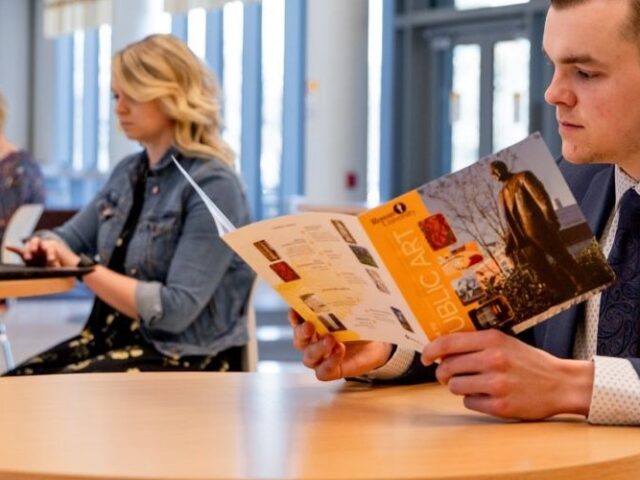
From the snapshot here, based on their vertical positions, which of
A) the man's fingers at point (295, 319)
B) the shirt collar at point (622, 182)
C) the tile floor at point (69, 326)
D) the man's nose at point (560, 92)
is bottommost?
the tile floor at point (69, 326)

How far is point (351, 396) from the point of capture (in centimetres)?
187

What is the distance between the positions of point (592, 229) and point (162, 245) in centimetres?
178

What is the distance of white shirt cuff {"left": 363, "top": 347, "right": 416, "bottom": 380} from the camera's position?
197 centimetres

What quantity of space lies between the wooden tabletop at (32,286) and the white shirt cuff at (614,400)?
2119 millimetres

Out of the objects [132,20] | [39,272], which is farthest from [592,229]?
[132,20]

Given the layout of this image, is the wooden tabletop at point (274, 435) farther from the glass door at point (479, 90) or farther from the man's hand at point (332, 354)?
the glass door at point (479, 90)

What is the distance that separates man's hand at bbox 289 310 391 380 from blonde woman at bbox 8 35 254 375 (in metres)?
1.46

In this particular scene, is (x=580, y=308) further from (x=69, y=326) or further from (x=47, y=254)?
(x=69, y=326)

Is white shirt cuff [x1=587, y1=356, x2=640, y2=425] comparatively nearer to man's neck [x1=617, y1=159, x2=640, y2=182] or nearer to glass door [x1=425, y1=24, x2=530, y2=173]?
man's neck [x1=617, y1=159, x2=640, y2=182]

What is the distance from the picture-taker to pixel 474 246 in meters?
1.60

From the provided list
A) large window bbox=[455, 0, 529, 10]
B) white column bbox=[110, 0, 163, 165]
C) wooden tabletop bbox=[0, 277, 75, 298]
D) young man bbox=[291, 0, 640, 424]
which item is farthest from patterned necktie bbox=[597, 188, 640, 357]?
white column bbox=[110, 0, 163, 165]

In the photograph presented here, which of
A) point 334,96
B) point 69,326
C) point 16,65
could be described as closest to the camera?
point 69,326

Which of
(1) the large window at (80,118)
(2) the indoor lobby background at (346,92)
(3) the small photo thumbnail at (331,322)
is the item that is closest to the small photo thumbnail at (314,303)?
(3) the small photo thumbnail at (331,322)

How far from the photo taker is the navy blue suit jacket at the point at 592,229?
6.36ft
